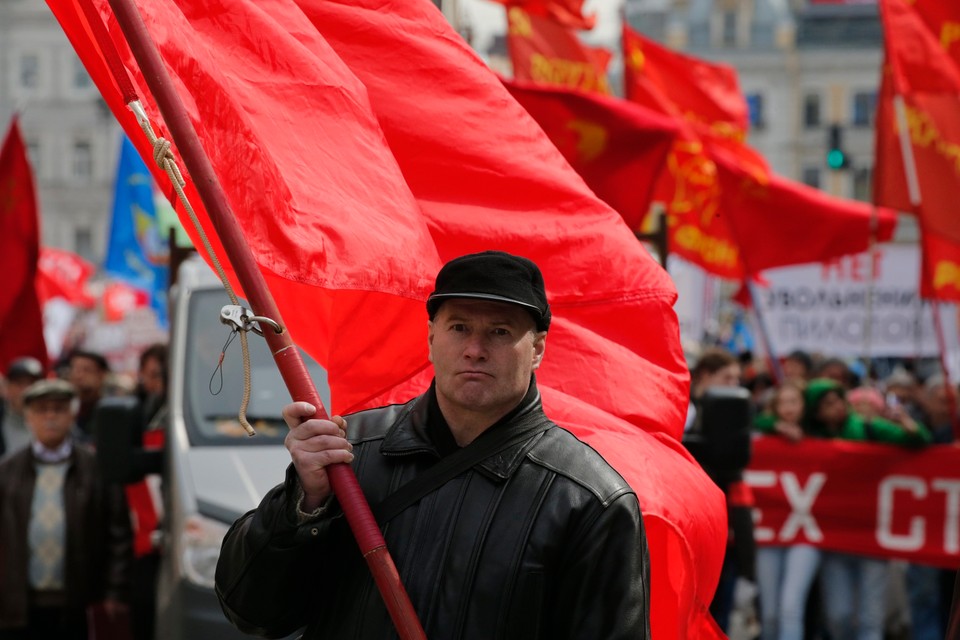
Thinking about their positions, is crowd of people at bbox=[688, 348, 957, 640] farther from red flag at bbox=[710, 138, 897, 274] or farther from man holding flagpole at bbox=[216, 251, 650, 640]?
man holding flagpole at bbox=[216, 251, 650, 640]

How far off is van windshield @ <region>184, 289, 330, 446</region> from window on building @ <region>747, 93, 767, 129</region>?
214ft

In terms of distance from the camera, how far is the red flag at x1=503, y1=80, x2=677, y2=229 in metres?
8.88

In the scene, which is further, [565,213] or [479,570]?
[565,213]

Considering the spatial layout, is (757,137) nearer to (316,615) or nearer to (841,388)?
(841,388)

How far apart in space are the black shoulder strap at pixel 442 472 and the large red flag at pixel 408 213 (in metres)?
0.46

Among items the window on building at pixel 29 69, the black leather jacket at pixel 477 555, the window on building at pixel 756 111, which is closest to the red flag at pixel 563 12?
the black leather jacket at pixel 477 555

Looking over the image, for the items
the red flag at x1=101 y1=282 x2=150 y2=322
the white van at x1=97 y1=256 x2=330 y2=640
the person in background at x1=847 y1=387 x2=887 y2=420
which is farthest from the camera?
the red flag at x1=101 y1=282 x2=150 y2=322

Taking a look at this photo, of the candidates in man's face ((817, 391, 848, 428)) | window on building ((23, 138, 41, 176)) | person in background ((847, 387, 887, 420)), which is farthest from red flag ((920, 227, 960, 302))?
window on building ((23, 138, 41, 176))

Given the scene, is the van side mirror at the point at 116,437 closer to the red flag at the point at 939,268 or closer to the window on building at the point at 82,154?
the red flag at the point at 939,268

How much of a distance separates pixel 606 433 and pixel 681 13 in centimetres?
7154

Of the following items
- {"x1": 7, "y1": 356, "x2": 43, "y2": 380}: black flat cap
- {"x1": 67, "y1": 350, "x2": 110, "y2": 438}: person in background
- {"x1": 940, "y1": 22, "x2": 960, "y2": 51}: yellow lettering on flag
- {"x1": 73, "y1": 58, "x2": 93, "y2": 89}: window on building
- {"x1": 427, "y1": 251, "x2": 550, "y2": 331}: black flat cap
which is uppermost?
{"x1": 73, "y1": 58, "x2": 93, "y2": 89}: window on building

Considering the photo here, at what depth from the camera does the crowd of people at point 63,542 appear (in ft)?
25.2

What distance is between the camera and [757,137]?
71.5 meters

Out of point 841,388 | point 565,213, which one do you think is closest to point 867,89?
point 841,388
